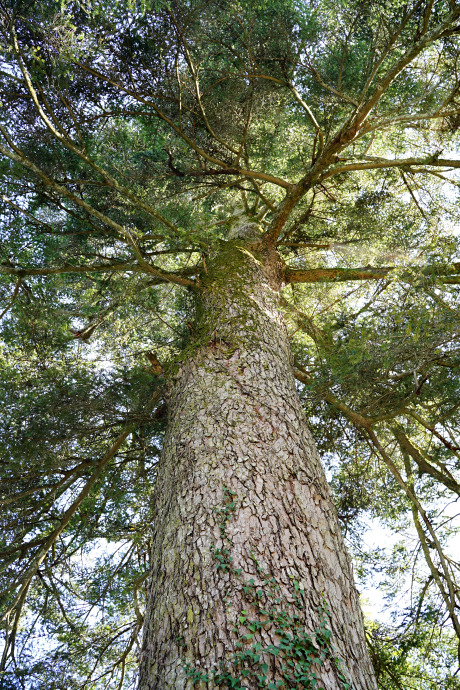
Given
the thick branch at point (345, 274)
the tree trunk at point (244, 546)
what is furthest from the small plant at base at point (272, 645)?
the thick branch at point (345, 274)

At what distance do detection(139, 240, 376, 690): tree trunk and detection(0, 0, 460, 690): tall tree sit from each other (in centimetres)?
1

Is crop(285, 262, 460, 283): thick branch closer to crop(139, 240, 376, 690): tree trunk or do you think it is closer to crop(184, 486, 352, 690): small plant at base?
crop(139, 240, 376, 690): tree trunk

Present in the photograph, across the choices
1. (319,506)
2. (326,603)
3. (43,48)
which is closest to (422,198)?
(43,48)

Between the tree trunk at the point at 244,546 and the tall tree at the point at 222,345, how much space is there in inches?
0.5

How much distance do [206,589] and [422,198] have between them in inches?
252

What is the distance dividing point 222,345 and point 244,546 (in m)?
1.71

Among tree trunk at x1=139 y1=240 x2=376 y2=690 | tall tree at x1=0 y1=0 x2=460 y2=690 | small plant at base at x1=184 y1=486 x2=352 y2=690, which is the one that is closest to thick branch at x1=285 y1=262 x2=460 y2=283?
tall tree at x1=0 y1=0 x2=460 y2=690

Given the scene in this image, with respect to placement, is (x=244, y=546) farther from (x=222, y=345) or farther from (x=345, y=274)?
(x=345, y=274)

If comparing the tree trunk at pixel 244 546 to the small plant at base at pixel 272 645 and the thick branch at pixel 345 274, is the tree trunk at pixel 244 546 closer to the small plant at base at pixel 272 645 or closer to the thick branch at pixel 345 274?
the small plant at base at pixel 272 645

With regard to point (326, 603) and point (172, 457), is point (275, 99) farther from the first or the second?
point (326, 603)

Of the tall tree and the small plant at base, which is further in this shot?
the tall tree

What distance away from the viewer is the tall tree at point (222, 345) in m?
2.25

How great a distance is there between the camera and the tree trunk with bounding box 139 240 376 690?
189 centimetres

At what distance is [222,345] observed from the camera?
11.9 feet
